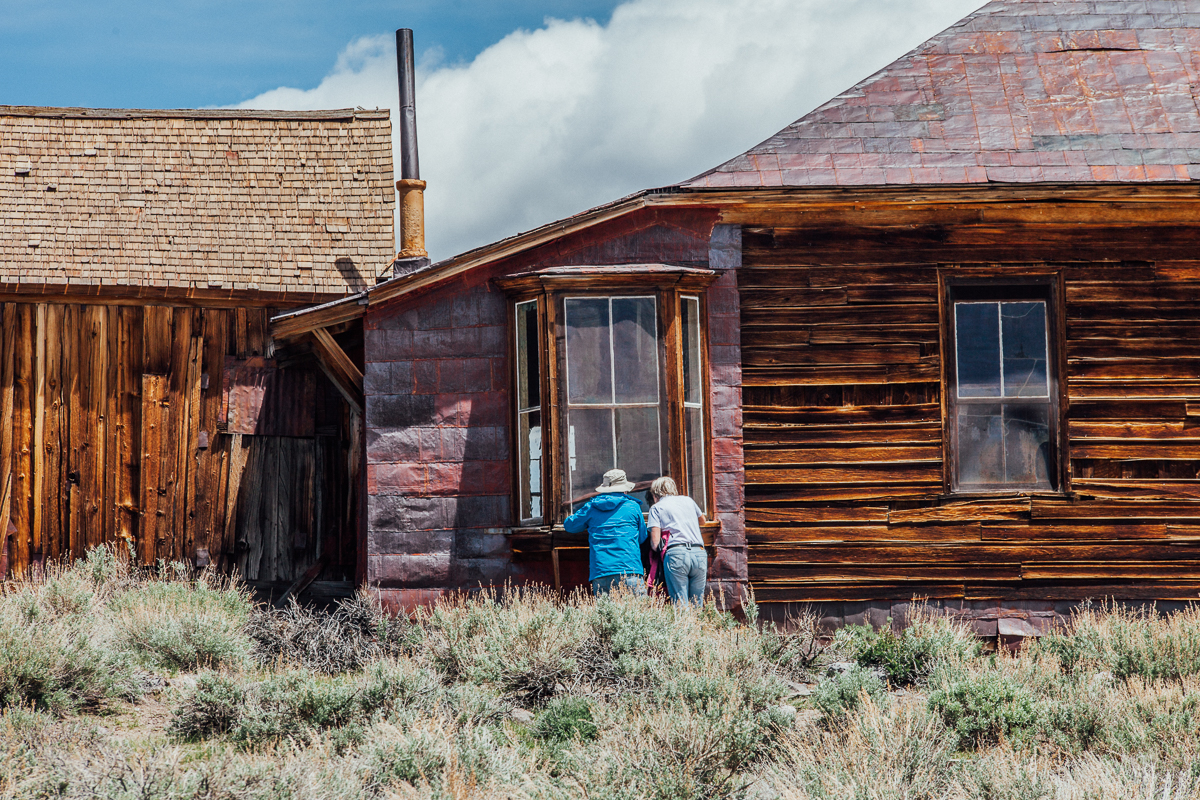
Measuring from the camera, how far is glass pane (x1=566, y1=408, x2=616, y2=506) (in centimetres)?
863

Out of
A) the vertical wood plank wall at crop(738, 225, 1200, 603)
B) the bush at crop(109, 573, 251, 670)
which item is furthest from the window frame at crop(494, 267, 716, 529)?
the bush at crop(109, 573, 251, 670)

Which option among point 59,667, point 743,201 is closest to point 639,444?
point 743,201

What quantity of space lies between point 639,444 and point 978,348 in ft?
9.92

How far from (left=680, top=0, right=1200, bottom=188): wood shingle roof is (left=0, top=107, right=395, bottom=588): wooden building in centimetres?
462

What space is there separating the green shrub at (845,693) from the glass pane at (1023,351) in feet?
12.3

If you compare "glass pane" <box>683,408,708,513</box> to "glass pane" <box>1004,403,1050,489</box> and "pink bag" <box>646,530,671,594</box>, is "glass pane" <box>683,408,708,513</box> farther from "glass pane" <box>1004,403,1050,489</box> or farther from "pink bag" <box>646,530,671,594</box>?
"glass pane" <box>1004,403,1050,489</box>

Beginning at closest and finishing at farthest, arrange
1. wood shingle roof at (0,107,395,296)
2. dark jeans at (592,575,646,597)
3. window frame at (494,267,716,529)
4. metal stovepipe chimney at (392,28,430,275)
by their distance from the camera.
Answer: dark jeans at (592,575,646,597) → window frame at (494,267,716,529) → wood shingle roof at (0,107,395,296) → metal stovepipe chimney at (392,28,430,275)

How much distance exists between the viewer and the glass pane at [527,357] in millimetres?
8953

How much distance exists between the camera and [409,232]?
1207 centimetres

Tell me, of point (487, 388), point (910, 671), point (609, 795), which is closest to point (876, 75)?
point (487, 388)

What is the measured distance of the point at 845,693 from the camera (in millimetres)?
6285

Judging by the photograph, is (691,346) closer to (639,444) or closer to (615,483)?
(639,444)

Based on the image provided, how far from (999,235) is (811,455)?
2.42m

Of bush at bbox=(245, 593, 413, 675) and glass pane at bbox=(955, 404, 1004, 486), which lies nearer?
bush at bbox=(245, 593, 413, 675)
